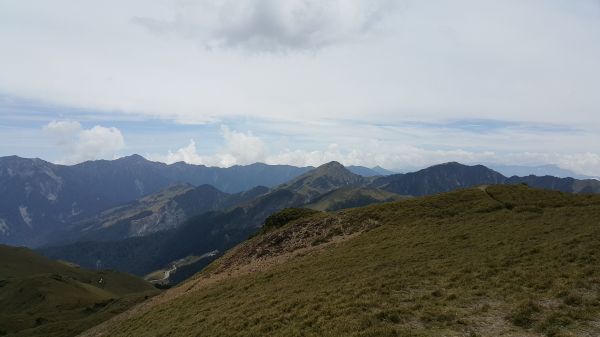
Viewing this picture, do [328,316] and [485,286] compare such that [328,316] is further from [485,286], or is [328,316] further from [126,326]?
[126,326]

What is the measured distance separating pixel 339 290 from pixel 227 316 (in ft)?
29.4

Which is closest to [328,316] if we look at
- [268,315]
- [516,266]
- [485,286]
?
[268,315]

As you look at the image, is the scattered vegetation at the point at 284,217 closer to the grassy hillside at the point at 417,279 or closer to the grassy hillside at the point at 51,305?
the grassy hillside at the point at 417,279

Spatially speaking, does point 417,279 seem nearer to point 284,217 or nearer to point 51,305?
point 284,217

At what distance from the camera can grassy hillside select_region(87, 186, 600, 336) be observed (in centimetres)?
2219

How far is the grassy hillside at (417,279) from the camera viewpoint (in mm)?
22188

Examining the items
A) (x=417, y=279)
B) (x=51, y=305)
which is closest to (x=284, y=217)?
(x=417, y=279)

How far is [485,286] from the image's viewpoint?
2730 centimetres

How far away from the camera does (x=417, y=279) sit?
101 feet

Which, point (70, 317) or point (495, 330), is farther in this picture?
point (70, 317)

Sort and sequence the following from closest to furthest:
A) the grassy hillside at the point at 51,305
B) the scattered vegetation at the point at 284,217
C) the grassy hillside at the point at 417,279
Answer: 1. the grassy hillside at the point at 417,279
2. the scattered vegetation at the point at 284,217
3. the grassy hillside at the point at 51,305

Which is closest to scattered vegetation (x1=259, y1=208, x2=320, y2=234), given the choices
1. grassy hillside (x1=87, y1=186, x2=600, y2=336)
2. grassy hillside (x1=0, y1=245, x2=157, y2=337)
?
grassy hillside (x1=87, y1=186, x2=600, y2=336)

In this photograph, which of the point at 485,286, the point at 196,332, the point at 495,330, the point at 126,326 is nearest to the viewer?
→ the point at 495,330

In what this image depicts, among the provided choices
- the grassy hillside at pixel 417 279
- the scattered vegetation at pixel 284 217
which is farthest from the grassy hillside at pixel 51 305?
the grassy hillside at pixel 417 279
